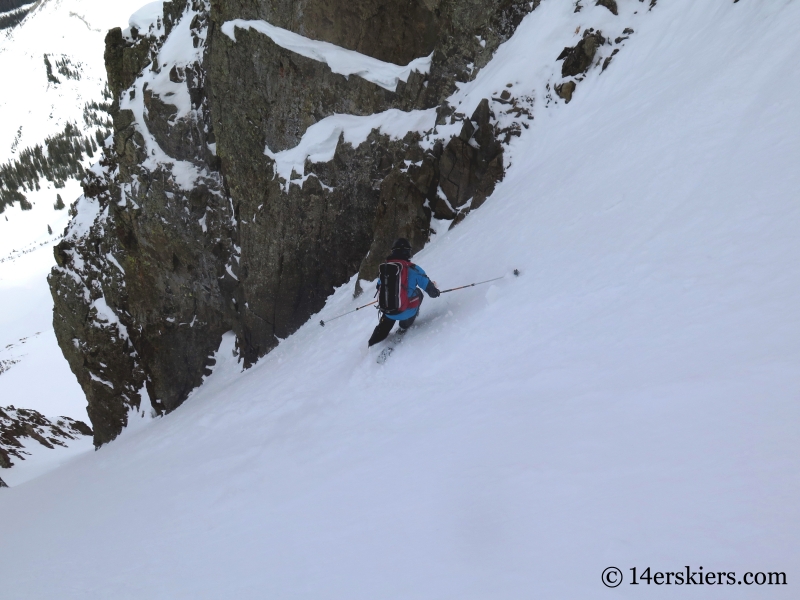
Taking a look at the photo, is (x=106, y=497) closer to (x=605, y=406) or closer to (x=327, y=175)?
(x=605, y=406)

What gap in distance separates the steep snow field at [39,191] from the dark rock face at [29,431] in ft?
3.11

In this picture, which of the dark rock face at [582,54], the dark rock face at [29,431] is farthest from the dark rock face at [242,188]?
the dark rock face at [29,431]

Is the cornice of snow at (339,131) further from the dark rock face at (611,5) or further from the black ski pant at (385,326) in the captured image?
the black ski pant at (385,326)

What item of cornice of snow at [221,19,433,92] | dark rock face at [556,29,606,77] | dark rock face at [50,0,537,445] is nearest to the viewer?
dark rock face at [556,29,606,77]

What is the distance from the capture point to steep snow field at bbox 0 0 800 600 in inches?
111

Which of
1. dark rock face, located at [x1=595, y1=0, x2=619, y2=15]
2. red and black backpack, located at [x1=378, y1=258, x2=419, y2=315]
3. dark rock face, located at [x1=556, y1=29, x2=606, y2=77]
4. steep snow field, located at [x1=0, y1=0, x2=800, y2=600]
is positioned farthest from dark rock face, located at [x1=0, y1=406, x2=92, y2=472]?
dark rock face, located at [x1=595, y1=0, x2=619, y2=15]

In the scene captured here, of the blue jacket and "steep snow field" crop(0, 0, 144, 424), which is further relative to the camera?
"steep snow field" crop(0, 0, 144, 424)

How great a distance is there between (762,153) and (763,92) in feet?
5.33

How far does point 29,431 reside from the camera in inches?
1162

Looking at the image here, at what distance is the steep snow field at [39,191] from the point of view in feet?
172

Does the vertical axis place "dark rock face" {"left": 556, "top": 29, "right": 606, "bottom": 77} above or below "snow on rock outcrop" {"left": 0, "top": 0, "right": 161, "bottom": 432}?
below

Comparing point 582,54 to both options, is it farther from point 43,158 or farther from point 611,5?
point 43,158

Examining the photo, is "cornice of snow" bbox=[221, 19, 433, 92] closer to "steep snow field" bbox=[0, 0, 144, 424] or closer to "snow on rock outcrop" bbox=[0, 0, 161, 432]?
"snow on rock outcrop" bbox=[0, 0, 161, 432]

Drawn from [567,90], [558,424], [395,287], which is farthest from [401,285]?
[567,90]
